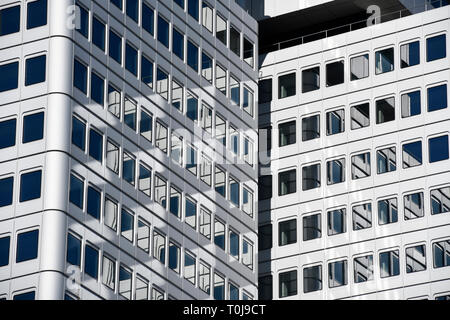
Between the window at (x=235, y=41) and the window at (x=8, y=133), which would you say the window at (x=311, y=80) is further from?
the window at (x=8, y=133)

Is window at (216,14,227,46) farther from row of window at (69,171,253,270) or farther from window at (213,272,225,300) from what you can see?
window at (213,272,225,300)

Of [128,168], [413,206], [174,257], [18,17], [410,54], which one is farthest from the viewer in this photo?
[410,54]

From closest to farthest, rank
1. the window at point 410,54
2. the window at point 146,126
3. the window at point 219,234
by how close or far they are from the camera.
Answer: the window at point 146,126 < the window at point 219,234 < the window at point 410,54

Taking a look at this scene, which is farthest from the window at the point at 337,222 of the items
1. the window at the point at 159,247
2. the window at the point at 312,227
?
the window at the point at 159,247

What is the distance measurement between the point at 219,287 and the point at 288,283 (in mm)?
11945

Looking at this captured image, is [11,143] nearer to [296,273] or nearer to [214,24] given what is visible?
[214,24]

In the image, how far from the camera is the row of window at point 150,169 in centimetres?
7194

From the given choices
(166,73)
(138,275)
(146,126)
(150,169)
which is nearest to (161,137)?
(146,126)

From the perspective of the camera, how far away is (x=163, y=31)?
81.1m

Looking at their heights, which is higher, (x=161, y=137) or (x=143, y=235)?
(x=161, y=137)

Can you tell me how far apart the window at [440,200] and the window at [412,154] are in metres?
2.32

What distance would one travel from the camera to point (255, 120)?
89812mm

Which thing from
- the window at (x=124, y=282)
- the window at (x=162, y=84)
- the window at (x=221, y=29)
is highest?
the window at (x=221, y=29)

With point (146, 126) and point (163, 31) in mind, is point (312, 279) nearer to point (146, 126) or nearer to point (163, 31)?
point (146, 126)
